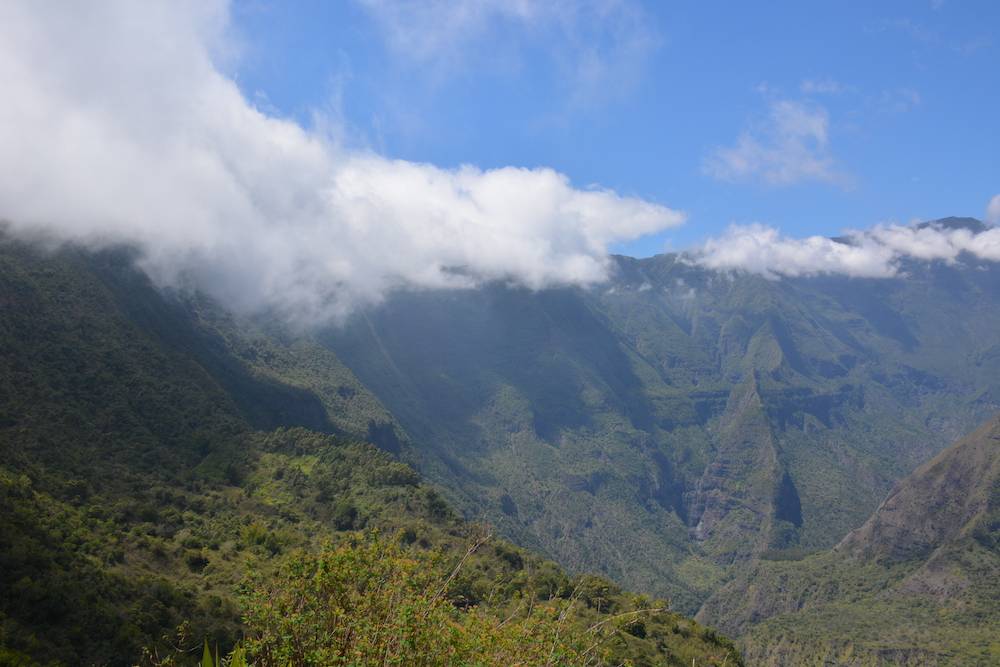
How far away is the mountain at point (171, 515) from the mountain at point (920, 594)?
8022 cm

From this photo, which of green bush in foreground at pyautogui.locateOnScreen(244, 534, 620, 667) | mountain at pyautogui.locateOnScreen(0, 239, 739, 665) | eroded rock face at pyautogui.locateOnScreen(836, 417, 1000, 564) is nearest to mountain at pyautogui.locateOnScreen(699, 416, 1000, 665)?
eroded rock face at pyautogui.locateOnScreen(836, 417, 1000, 564)

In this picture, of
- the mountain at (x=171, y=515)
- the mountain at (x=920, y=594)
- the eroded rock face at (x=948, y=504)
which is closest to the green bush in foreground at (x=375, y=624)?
the mountain at (x=171, y=515)

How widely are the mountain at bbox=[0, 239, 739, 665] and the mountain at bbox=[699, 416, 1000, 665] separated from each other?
80.2 meters

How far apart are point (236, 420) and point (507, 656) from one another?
308 feet

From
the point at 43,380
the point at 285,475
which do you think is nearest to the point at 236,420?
the point at 285,475

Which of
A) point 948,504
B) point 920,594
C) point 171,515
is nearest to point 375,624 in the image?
point 171,515

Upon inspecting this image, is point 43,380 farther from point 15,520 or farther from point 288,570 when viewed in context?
point 288,570

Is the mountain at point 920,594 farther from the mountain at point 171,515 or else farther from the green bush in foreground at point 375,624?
the green bush in foreground at point 375,624

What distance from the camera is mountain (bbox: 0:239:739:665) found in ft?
70.1

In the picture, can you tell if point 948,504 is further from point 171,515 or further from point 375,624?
point 375,624

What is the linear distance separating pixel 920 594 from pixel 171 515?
171m

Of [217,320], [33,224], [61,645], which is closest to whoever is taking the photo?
[61,645]

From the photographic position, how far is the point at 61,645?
102ft

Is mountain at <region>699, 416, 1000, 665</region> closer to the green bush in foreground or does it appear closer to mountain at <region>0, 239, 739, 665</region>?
mountain at <region>0, 239, 739, 665</region>
